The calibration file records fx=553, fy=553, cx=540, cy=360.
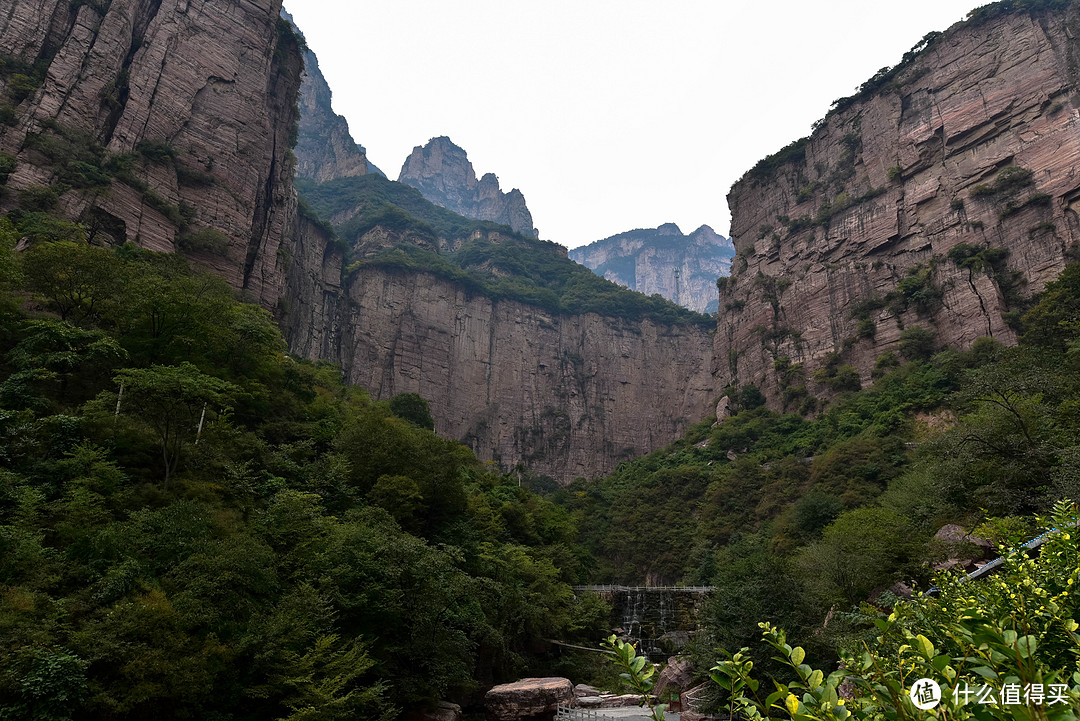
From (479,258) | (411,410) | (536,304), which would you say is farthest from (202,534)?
(479,258)

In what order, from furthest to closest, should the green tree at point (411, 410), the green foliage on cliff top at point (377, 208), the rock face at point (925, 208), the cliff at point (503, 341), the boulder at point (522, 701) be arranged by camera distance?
the green foliage on cliff top at point (377, 208) → the cliff at point (503, 341) → the green tree at point (411, 410) → the rock face at point (925, 208) → the boulder at point (522, 701)

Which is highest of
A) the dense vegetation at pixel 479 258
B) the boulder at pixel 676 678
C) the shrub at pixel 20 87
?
the dense vegetation at pixel 479 258

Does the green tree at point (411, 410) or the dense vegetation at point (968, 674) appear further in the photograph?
the green tree at point (411, 410)

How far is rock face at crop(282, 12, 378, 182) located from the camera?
335ft

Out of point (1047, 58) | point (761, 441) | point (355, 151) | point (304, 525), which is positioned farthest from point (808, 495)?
point (355, 151)

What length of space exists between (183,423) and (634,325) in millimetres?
79716

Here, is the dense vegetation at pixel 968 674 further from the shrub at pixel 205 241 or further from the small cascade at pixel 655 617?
the shrub at pixel 205 241

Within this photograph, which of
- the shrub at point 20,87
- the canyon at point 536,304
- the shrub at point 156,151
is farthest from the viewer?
the shrub at point 156,151

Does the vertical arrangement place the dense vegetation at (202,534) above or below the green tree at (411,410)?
below

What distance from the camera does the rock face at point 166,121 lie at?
2964cm
